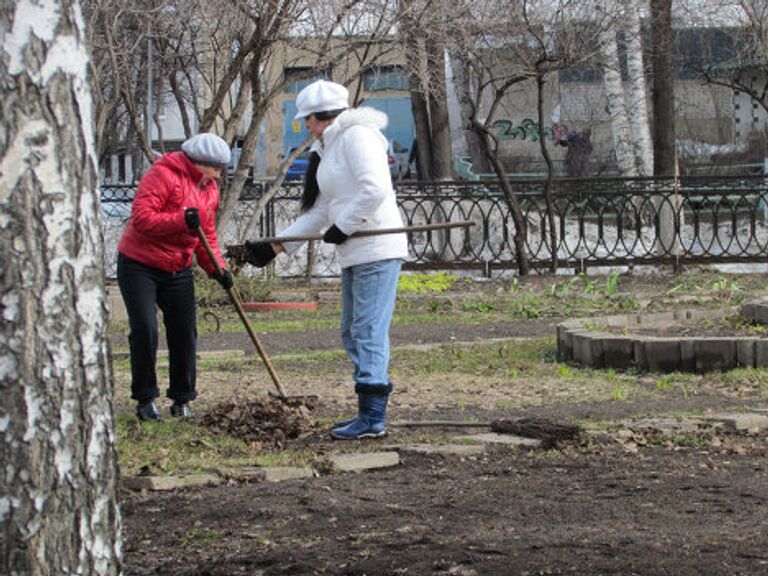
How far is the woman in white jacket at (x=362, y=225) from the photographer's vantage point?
724 centimetres

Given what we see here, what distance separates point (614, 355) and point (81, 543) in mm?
7304

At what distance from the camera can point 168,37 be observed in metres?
18.0

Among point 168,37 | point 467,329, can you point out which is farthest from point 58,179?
point 168,37

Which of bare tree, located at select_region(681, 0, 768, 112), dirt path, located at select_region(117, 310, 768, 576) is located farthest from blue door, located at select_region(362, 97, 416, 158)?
dirt path, located at select_region(117, 310, 768, 576)

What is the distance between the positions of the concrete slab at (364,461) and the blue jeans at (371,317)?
0.74 meters

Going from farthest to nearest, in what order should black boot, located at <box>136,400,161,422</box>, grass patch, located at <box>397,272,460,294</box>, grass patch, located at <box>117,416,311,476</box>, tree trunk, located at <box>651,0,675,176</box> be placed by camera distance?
tree trunk, located at <box>651,0,675,176</box> → grass patch, located at <box>397,272,460,294</box> → black boot, located at <box>136,400,161,422</box> → grass patch, located at <box>117,416,311,476</box>

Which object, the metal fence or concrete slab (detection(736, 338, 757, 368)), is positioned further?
the metal fence

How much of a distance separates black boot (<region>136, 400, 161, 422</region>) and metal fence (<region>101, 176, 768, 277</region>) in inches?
472

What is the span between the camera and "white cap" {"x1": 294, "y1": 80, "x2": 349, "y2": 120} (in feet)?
24.0

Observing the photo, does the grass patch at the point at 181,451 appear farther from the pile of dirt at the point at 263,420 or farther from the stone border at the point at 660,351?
the stone border at the point at 660,351

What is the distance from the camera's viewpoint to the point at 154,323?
8211 millimetres

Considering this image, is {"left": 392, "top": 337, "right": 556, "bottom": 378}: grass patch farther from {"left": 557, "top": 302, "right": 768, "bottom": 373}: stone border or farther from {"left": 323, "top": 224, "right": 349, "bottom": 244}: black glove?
{"left": 323, "top": 224, "right": 349, "bottom": 244}: black glove

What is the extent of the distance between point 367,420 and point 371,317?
0.48 metres

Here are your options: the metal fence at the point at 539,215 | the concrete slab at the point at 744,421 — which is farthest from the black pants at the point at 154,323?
the metal fence at the point at 539,215
